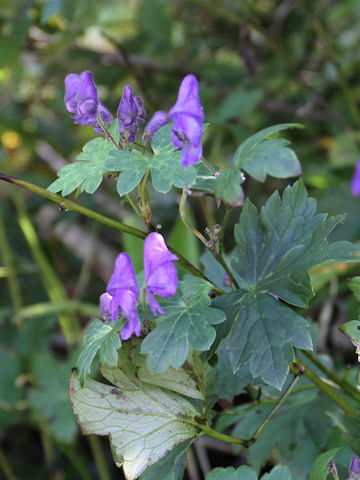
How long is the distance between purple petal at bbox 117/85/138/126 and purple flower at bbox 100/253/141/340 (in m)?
0.16

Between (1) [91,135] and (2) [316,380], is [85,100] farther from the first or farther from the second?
(1) [91,135]

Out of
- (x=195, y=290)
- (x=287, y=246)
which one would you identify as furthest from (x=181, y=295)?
(x=287, y=246)

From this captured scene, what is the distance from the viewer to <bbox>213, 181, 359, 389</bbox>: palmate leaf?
611 millimetres

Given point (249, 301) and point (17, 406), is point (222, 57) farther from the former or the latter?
point (249, 301)

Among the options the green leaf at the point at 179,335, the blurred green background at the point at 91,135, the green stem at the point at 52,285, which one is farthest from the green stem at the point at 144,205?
the green stem at the point at 52,285

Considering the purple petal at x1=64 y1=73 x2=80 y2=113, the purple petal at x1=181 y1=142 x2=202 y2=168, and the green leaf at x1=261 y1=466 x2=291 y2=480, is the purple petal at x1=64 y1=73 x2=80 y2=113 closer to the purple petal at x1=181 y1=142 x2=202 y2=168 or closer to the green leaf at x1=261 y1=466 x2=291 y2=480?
the purple petal at x1=181 y1=142 x2=202 y2=168

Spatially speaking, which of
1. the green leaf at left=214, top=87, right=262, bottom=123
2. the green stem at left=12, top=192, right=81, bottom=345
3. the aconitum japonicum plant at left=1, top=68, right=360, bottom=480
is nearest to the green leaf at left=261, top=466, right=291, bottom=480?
the aconitum japonicum plant at left=1, top=68, right=360, bottom=480

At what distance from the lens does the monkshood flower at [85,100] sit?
647mm

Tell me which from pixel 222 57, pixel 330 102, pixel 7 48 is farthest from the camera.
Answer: pixel 222 57

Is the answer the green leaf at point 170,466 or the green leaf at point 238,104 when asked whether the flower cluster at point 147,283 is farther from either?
the green leaf at point 238,104

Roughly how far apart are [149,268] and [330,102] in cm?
187

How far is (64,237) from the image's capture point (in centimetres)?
227

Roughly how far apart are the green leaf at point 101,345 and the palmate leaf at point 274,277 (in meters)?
0.12

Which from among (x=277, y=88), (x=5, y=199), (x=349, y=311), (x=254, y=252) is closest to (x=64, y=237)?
(x=5, y=199)
